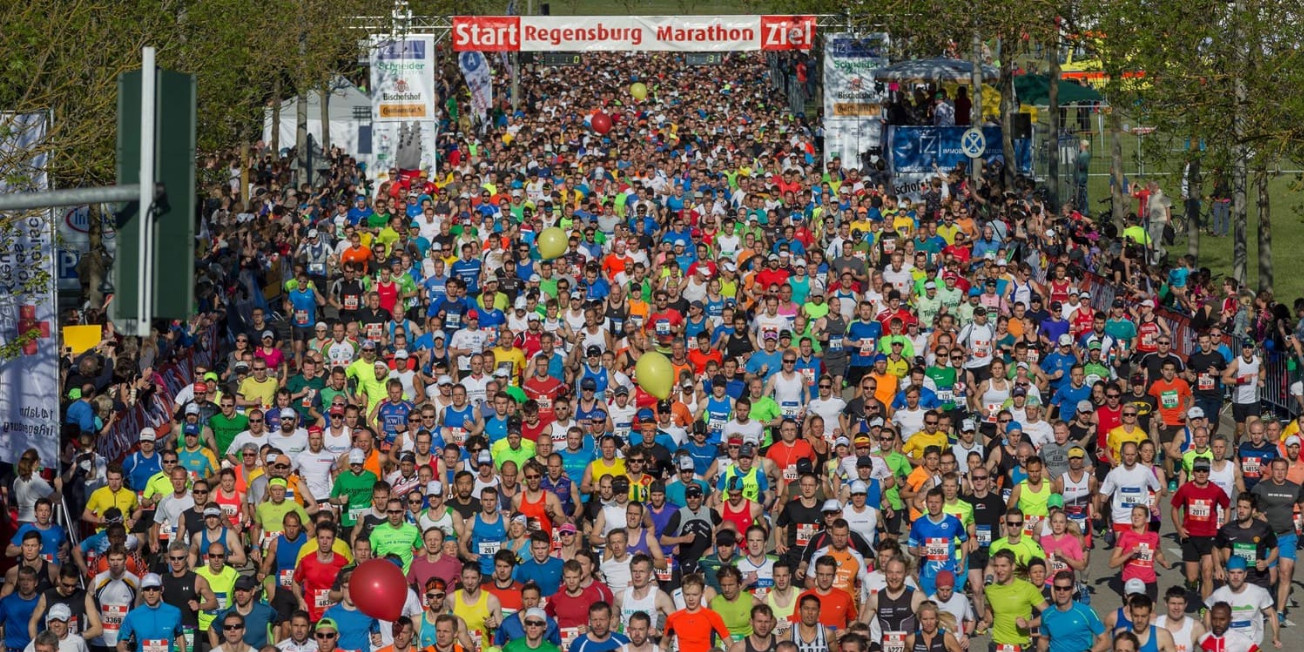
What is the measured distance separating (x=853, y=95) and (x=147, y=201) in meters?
35.3

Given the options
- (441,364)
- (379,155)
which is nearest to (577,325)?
→ (441,364)

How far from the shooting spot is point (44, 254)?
58.2 ft

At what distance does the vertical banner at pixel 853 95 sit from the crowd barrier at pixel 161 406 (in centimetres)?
1824

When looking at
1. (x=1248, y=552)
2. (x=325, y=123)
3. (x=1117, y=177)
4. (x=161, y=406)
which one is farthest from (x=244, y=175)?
(x=1248, y=552)

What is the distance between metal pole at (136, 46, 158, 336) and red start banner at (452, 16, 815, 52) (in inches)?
1410

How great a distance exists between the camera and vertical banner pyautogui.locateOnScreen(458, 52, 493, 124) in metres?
50.3

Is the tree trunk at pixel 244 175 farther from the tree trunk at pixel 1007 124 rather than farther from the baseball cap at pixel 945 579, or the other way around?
the baseball cap at pixel 945 579

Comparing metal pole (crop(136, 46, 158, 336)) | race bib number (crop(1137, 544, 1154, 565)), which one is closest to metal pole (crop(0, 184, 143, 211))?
metal pole (crop(136, 46, 158, 336))

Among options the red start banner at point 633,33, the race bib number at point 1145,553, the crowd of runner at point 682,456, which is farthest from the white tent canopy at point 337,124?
the race bib number at point 1145,553

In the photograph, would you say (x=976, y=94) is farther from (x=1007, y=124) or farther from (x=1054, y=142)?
(x=1054, y=142)

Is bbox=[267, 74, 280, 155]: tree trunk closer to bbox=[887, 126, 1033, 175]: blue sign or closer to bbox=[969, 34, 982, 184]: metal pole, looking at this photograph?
bbox=[887, 126, 1033, 175]: blue sign

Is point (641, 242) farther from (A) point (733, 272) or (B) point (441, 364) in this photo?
(B) point (441, 364)

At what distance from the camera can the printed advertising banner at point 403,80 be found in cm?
4112

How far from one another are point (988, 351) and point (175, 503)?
9054 mm
